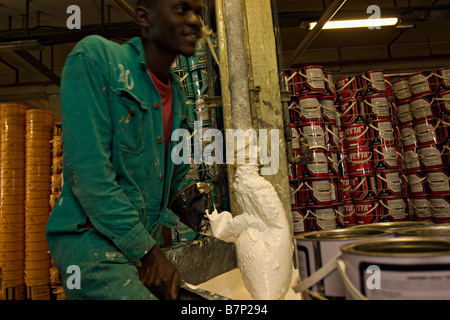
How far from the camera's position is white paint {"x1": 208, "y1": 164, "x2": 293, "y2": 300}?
3.44 ft

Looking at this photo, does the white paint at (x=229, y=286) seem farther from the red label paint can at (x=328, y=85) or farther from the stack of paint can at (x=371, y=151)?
the red label paint can at (x=328, y=85)

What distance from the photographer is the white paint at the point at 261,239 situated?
105 centimetres

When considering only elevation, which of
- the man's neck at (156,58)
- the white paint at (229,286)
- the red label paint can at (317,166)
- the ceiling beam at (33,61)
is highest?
the ceiling beam at (33,61)

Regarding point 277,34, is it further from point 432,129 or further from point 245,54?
point 432,129

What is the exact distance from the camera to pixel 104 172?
0.99m

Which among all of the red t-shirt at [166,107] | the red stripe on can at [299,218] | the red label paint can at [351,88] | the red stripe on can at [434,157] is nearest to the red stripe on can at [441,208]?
the red stripe on can at [434,157]

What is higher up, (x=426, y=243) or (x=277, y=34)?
(x=277, y=34)

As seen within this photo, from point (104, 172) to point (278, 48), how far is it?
1332mm

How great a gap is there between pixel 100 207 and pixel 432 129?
3693 mm

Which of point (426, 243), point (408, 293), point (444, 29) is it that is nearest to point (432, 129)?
point (426, 243)

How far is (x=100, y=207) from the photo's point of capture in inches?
38.2

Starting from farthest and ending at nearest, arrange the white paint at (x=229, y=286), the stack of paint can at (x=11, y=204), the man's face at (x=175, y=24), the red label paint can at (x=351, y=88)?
1. the stack of paint can at (x=11, y=204)
2. the red label paint can at (x=351, y=88)
3. the white paint at (x=229, y=286)
4. the man's face at (x=175, y=24)

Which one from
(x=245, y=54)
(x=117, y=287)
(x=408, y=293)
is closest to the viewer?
(x=408, y=293)

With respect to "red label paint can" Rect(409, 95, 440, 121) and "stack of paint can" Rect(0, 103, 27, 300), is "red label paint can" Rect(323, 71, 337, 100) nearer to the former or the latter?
"red label paint can" Rect(409, 95, 440, 121)
